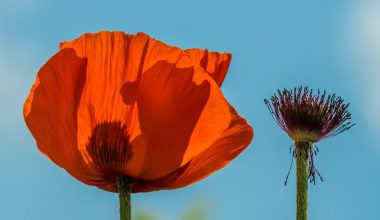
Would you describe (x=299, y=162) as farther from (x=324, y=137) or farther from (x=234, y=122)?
(x=234, y=122)

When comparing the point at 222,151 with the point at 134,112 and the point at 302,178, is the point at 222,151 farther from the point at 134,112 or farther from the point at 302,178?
the point at 302,178

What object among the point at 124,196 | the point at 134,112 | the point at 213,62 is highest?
the point at 213,62

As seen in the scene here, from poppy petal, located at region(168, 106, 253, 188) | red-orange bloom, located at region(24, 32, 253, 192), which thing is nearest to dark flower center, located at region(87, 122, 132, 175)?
red-orange bloom, located at region(24, 32, 253, 192)

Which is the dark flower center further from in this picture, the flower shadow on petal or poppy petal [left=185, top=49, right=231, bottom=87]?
poppy petal [left=185, top=49, right=231, bottom=87]

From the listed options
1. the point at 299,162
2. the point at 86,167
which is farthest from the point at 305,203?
the point at 86,167

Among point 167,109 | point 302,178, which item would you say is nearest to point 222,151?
point 167,109
